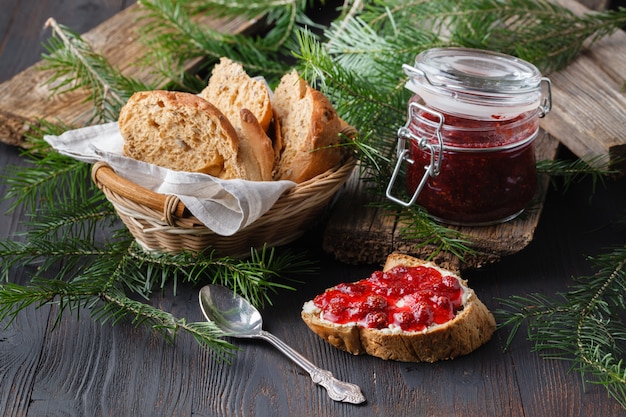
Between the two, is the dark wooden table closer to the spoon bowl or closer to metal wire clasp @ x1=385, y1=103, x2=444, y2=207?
the spoon bowl

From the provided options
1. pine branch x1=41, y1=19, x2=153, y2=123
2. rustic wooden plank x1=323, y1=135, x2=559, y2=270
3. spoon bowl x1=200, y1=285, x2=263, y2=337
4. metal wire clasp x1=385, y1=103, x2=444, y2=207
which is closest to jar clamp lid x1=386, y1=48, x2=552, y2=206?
metal wire clasp x1=385, y1=103, x2=444, y2=207

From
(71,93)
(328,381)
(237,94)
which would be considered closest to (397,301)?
(328,381)

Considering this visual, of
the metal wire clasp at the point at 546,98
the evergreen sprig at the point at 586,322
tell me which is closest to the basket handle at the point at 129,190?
the evergreen sprig at the point at 586,322

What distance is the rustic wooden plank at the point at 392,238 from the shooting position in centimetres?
200

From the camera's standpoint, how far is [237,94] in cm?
210

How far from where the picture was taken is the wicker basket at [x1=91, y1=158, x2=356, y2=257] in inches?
73.5

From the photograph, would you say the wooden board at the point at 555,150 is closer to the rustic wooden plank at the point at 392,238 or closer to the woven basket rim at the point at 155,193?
the rustic wooden plank at the point at 392,238

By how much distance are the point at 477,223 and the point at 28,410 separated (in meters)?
1.14

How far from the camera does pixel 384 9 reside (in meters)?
2.70

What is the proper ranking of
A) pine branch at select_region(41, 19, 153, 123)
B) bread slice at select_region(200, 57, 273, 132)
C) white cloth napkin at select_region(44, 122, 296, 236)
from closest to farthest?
1. white cloth napkin at select_region(44, 122, 296, 236)
2. bread slice at select_region(200, 57, 273, 132)
3. pine branch at select_region(41, 19, 153, 123)

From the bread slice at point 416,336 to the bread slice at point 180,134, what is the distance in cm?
42

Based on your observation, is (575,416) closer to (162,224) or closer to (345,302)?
(345,302)

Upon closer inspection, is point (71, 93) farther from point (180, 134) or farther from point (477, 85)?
point (477, 85)

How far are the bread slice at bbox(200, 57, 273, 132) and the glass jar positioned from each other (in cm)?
36
